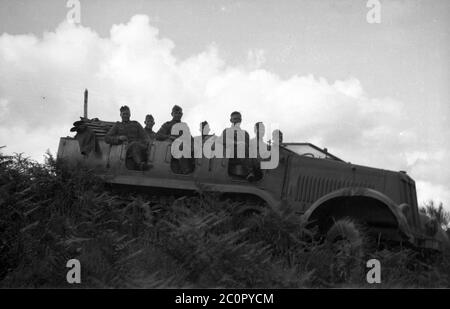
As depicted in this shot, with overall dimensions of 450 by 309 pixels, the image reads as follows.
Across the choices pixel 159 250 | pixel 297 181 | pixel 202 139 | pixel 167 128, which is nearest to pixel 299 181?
pixel 297 181

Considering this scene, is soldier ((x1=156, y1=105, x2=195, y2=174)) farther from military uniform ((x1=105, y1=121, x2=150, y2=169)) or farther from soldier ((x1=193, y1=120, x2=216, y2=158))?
military uniform ((x1=105, y1=121, x2=150, y2=169))

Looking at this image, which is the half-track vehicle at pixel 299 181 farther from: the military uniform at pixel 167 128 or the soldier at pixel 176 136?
the military uniform at pixel 167 128

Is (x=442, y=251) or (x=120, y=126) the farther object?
(x=120, y=126)

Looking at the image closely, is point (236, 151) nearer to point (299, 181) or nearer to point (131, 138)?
point (299, 181)

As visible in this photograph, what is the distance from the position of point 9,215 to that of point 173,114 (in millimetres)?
3618

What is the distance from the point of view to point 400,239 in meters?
5.69

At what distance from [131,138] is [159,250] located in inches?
124

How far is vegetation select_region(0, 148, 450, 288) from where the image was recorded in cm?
384

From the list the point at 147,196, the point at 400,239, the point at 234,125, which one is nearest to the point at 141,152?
the point at 147,196

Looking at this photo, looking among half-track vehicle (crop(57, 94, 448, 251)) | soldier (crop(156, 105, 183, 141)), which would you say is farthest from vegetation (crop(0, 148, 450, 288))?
soldier (crop(156, 105, 183, 141))

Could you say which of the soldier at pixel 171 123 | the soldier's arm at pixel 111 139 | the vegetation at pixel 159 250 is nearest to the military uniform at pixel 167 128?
the soldier at pixel 171 123
